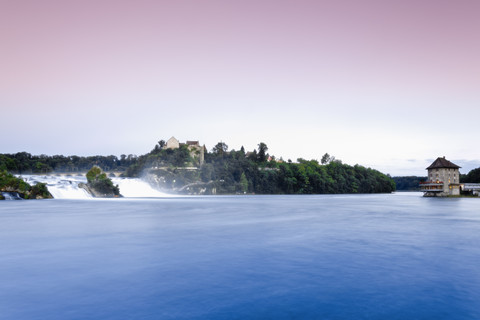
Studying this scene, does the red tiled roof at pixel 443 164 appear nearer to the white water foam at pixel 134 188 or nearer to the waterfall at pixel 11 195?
the white water foam at pixel 134 188

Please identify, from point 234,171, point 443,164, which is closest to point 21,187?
point 234,171

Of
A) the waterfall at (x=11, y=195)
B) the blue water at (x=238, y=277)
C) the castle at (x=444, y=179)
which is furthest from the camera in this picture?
the castle at (x=444, y=179)

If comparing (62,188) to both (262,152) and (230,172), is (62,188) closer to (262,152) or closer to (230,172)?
(230,172)

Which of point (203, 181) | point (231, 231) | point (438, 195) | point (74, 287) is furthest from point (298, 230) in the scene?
point (203, 181)


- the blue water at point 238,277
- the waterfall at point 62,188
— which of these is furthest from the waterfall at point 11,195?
the blue water at point 238,277

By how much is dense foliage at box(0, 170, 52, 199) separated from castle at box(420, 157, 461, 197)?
82.4 meters

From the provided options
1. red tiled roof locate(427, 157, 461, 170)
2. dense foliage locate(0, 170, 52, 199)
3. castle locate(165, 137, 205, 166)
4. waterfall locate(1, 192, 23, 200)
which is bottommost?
waterfall locate(1, 192, 23, 200)

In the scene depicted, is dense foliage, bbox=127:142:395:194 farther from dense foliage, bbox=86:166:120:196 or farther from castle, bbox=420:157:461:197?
castle, bbox=420:157:461:197

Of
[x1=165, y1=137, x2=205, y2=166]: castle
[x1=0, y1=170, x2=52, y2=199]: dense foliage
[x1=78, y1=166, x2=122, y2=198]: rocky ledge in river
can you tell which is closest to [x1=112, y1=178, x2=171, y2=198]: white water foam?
[x1=78, y1=166, x2=122, y2=198]: rocky ledge in river

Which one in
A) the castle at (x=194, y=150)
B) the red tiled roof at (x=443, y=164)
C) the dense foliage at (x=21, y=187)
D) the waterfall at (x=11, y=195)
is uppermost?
the castle at (x=194, y=150)

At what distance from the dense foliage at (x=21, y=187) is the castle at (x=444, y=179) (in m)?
82.4

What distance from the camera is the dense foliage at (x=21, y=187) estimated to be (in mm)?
51375

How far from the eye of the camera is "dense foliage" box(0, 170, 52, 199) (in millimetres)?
51375

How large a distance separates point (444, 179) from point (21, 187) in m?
86.7
